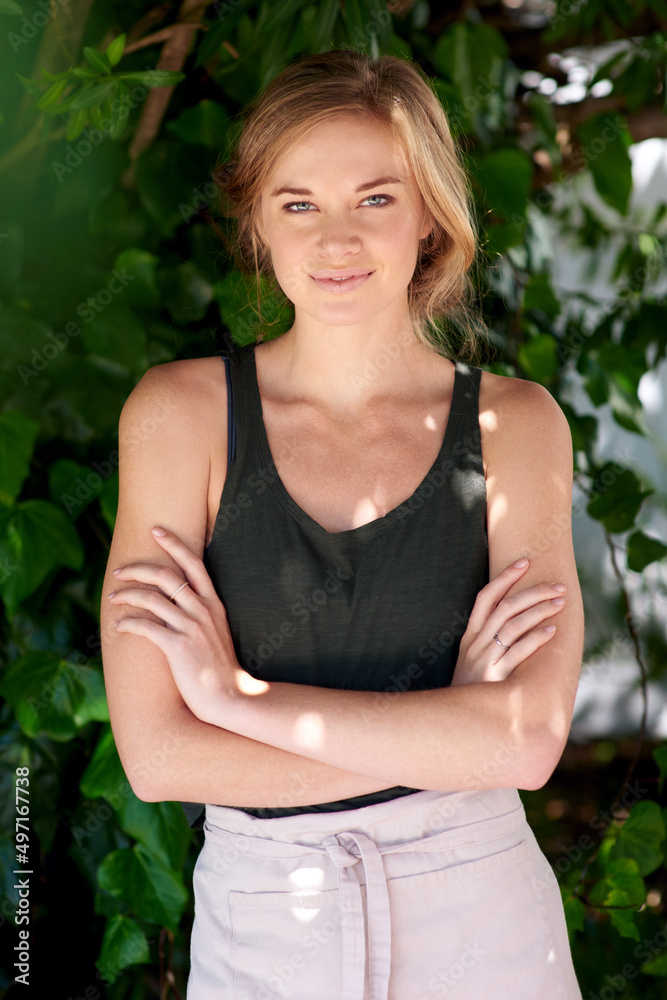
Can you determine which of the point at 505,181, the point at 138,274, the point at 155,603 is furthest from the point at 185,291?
the point at 155,603

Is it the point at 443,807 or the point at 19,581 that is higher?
the point at 19,581

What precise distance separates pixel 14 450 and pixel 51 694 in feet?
1.49

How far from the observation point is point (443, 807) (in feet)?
4.43

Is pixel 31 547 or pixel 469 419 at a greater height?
pixel 469 419

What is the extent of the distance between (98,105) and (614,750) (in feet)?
10.9

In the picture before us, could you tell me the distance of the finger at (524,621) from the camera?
1354mm

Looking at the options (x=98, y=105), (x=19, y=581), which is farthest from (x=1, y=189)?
(x=19, y=581)

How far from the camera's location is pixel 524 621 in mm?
1354

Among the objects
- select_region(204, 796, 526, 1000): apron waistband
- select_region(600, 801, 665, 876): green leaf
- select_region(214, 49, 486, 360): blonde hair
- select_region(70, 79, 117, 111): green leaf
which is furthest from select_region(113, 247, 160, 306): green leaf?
select_region(600, 801, 665, 876): green leaf

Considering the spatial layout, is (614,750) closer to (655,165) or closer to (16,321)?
(655,165)

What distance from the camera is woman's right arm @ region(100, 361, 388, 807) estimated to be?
A: 1.30 metres

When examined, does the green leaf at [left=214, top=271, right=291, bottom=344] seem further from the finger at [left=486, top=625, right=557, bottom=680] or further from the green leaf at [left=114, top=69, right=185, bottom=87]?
the finger at [left=486, top=625, right=557, bottom=680]

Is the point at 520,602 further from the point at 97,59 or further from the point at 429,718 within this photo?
the point at 97,59

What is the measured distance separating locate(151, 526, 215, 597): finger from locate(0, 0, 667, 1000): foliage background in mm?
453
